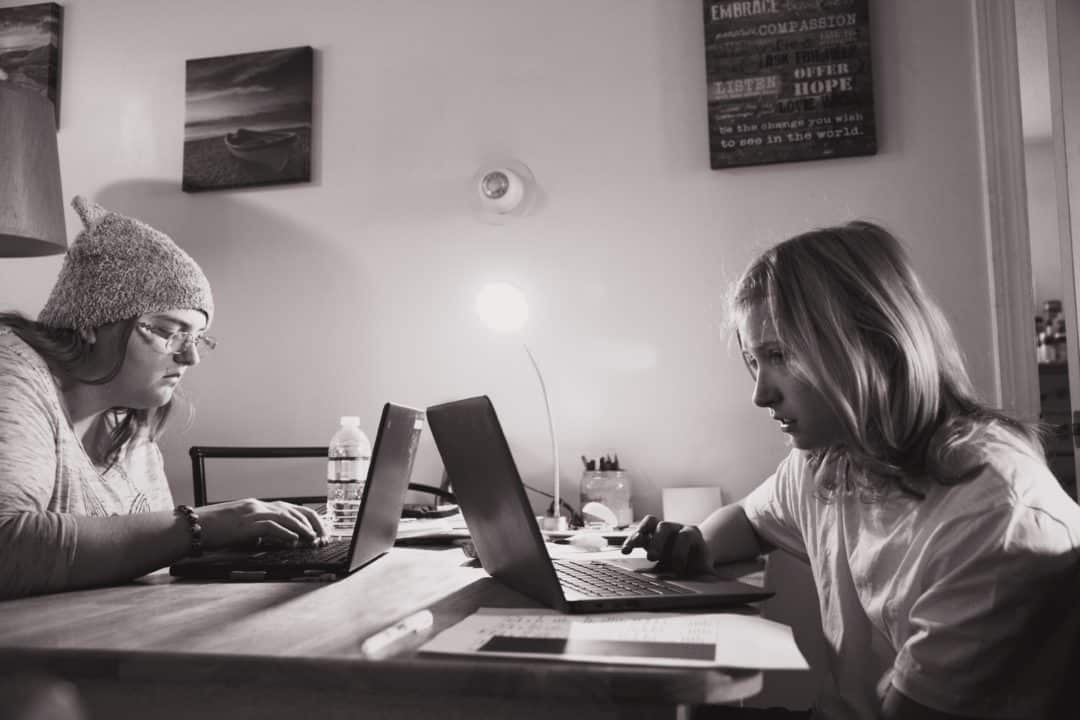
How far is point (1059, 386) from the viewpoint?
2.76 metres

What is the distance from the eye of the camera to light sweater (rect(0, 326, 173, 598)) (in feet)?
3.14

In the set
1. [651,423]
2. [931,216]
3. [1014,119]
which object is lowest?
[651,423]

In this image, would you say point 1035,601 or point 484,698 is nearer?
point 484,698

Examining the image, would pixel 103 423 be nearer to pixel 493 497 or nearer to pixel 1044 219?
pixel 493 497

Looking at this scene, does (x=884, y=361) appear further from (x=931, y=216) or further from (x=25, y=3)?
(x=25, y=3)

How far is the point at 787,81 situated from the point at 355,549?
1801 millimetres

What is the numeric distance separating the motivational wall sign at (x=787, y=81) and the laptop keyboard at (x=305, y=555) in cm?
154

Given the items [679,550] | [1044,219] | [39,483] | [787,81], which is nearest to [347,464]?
[39,483]

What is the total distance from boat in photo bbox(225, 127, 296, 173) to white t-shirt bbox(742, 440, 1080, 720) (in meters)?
2.14

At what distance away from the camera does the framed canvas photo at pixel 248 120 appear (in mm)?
2584

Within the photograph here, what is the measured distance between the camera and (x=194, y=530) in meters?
1.10

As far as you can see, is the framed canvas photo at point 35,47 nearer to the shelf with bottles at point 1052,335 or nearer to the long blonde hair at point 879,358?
the long blonde hair at point 879,358

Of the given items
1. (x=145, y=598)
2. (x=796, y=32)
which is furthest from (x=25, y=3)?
(x=145, y=598)

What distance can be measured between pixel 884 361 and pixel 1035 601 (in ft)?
1.01
